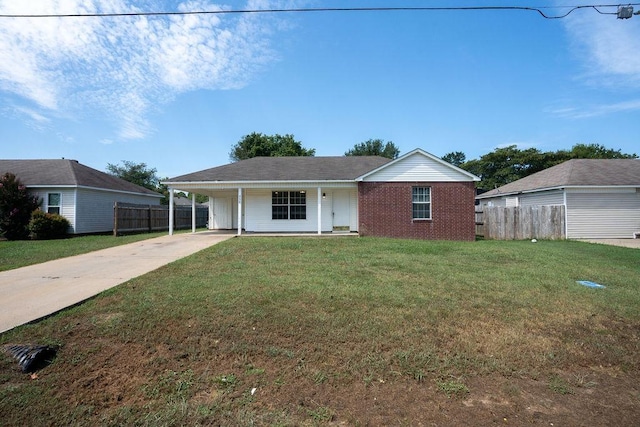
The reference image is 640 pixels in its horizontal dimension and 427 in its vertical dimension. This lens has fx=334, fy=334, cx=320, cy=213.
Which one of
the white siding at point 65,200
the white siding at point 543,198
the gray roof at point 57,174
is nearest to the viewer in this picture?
the white siding at point 543,198

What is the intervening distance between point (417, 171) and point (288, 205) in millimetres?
6625

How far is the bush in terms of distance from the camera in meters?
16.3

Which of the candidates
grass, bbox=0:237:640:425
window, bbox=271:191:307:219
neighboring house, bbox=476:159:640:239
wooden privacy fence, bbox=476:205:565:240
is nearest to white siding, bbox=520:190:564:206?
neighboring house, bbox=476:159:640:239

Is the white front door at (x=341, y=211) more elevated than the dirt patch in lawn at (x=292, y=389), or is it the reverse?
the white front door at (x=341, y=211)

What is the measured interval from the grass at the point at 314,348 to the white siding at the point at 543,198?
12246 millimetres

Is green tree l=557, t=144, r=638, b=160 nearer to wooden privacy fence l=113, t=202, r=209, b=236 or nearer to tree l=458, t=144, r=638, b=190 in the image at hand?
tree l=458, t=144, r=638, b=190

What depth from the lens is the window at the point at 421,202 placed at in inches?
608

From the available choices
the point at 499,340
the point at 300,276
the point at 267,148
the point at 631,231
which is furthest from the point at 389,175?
the point at 267,148

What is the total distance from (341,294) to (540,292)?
367cm

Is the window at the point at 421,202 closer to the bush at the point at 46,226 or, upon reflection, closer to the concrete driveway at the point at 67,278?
the concrete driveway at the point at 67,278

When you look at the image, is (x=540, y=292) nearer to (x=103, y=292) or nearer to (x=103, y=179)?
(x=103, y=292)

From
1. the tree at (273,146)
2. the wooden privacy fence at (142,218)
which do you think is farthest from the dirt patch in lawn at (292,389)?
the tree at (273,146)

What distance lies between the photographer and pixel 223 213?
2014 cm

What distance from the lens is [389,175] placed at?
15375 millimetres
